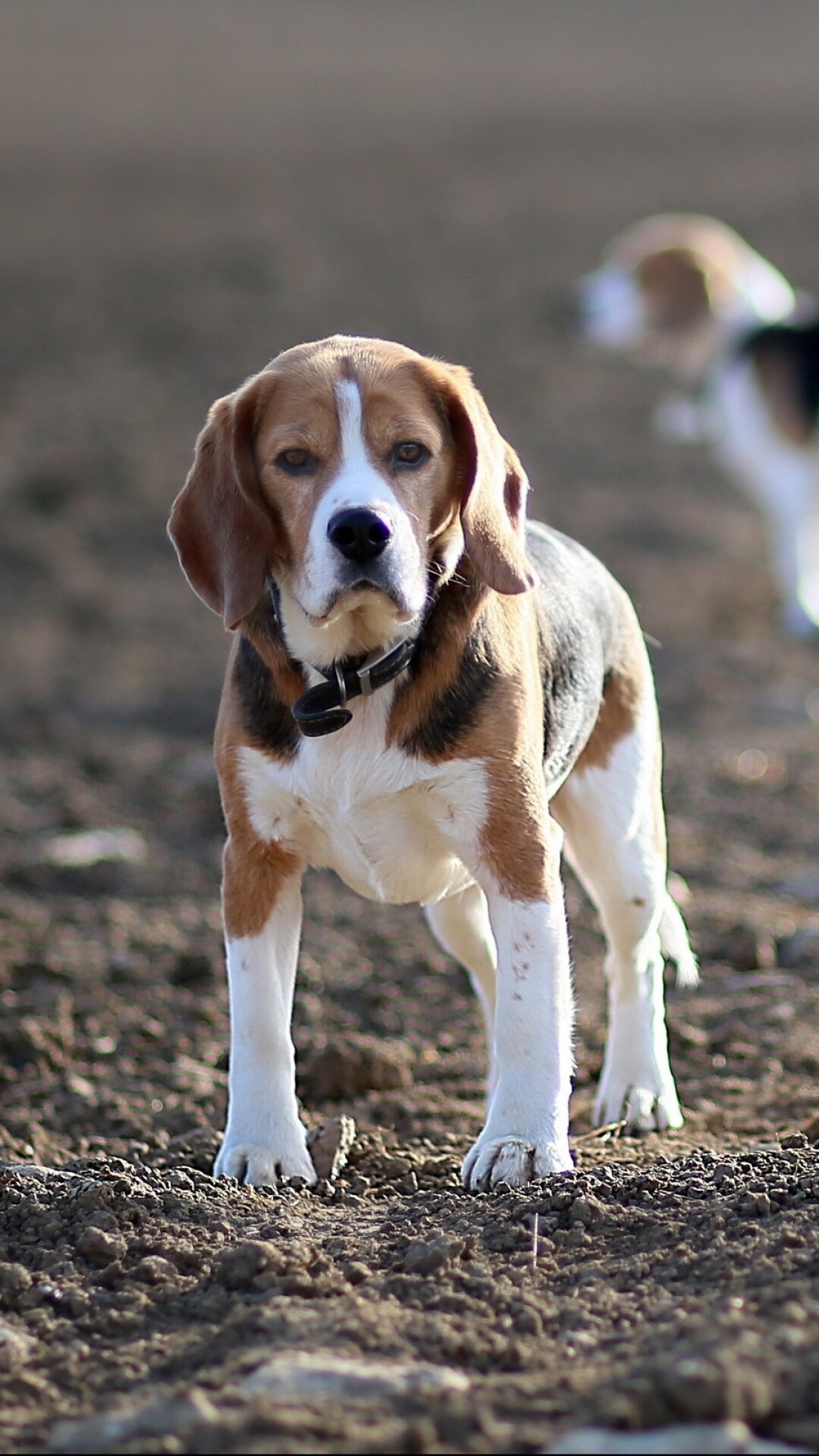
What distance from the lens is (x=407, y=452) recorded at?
4.07 meters

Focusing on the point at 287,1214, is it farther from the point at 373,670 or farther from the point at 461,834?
the point at 373,670

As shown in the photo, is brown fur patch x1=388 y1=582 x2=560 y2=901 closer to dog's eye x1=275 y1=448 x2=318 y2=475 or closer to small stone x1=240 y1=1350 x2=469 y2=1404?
dog's eye x1=275 y1=448 x2=318 y2=475

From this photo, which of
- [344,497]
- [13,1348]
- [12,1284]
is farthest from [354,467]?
[13,1348]

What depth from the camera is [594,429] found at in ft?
55.6

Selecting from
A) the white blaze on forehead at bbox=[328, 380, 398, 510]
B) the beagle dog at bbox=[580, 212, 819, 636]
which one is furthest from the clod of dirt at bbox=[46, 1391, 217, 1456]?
the beagle dog at bbox=[580, 212, 819, 636]

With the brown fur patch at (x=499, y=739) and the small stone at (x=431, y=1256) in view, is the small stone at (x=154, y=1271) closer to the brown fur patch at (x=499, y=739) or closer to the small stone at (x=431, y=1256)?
the small stone at (x=431, y=1256)

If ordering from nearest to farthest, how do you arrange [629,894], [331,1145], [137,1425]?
[137,1425] < [331,1145] < [629,894]

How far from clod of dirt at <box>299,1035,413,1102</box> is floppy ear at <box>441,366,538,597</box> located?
1758 millimetres

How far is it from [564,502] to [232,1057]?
34.3 feet

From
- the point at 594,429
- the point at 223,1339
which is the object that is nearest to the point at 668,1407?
the point at 223,1339

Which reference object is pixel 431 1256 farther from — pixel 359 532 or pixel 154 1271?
pixel 359 532

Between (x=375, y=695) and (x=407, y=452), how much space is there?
20.6 inches

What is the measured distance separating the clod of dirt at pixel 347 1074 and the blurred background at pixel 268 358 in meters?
0.22

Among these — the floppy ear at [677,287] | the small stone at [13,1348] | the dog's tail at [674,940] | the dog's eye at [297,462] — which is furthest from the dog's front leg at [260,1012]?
the floppy ear at [677,287]
